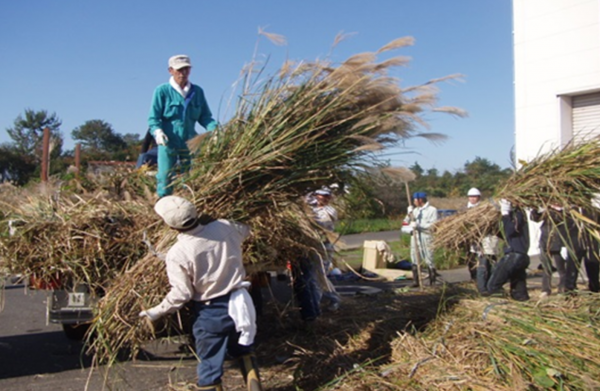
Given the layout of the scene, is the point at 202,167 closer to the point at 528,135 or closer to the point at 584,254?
the point at 584,254

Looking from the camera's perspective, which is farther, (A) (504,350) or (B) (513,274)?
(B) (513,274)

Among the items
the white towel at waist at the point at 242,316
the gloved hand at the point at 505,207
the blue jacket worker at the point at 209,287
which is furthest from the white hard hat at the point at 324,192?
the gloved hand at the point at 505,207

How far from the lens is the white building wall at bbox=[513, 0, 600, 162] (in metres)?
11.5

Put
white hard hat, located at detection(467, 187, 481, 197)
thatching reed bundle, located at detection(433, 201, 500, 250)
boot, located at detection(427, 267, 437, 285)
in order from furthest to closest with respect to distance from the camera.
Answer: boot, located at detection(427, 267, 437, 285)
white hard hat, located at detection(467, 187, 481, 197)
thatching reed bundle, located at detection(433, 201, 500, 250)

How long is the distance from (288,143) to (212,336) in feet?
4.76

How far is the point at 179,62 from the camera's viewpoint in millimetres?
5273

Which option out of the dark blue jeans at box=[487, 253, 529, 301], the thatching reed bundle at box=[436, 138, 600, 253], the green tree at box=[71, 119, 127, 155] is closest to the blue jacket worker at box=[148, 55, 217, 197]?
the thatching reed bundle at box=[436, 138, 600, 253]

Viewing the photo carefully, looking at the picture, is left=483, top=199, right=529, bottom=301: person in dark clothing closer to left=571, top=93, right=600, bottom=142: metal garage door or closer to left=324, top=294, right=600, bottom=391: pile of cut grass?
left=324, top=294, right=600, bottom=391: pile of cut grass

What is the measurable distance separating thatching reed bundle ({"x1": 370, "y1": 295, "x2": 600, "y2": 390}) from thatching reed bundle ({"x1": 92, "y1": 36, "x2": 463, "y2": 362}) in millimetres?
1443

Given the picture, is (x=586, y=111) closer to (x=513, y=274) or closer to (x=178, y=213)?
(x=513, y=274)

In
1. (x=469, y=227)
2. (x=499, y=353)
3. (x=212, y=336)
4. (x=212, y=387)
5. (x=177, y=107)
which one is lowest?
(x=212, y=387)

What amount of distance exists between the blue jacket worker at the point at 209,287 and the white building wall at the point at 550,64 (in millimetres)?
9102

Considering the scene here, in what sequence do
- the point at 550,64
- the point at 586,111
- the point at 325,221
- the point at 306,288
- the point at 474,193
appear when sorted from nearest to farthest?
1. the point at 325,221
2. the point at 306,288
3. the point at 474,193
4. the point at 586,111
5. the point at 550,64

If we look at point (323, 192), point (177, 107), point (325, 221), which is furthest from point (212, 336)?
point (177, 107)
